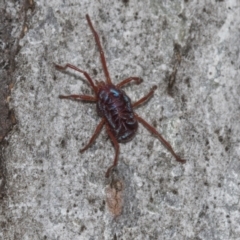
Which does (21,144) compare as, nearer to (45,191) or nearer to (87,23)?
(45,191)

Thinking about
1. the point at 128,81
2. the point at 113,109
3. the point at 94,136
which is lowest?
the point at 94,136

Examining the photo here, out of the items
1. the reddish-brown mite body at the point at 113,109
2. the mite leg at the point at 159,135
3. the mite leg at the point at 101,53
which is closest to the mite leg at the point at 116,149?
the reddish-brown mite body at the point at 113,109

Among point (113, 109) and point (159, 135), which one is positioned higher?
point (113, 109)

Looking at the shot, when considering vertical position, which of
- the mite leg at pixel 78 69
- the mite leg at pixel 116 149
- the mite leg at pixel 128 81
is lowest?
the mite leg at pixel 116 149

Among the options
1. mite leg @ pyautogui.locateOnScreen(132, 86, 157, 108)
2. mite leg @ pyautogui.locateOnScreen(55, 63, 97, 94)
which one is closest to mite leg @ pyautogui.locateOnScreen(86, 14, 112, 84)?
mite leg @ pyautogui.locateOnScreen(55, 63, 97, 94)

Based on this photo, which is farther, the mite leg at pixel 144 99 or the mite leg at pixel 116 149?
the mite leg at pixel 144 99

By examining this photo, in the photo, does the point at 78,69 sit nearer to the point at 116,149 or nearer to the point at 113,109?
the point at 113,109

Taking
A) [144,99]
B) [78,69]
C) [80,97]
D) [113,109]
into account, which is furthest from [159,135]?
[78,69]

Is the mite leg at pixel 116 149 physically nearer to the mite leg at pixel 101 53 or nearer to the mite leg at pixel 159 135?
the mite leg at pixel 159 135

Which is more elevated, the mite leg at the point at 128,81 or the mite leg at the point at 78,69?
the mite leg at the point at 78,69
